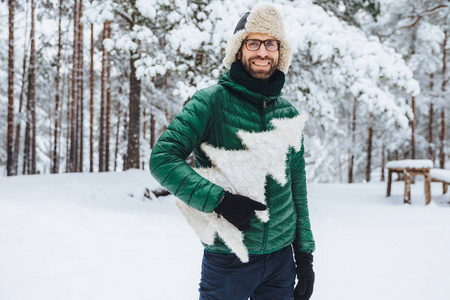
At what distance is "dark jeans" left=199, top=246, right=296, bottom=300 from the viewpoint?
61.9 inches

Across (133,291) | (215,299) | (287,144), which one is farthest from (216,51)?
(215,299)

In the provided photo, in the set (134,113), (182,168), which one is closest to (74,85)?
(134,113)

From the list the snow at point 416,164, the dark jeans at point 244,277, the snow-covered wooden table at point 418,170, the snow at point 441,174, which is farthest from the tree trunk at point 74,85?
the dark jeans at point 244,277

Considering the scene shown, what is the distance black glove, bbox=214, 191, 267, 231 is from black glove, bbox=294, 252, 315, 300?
1.87ft

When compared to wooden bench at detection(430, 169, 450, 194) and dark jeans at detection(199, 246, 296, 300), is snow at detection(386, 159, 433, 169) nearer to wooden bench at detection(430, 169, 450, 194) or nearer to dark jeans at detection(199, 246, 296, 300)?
wooden bench at detection(430, 169, 450, 194)

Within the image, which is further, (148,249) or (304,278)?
(148,249)

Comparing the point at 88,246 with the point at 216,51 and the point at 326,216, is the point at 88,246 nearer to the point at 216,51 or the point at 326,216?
the point at 216,51

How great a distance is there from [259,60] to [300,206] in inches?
34.5

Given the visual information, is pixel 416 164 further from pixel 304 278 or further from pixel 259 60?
pixel 259 60

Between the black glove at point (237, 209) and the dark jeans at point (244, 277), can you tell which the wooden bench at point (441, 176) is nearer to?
the dark jeans at point (244, 277)

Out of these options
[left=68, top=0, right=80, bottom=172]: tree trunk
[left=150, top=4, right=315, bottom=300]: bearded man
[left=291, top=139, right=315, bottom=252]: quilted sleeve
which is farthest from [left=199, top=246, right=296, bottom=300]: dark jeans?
[left=68, top=0, right=80, bottom=172]: tree trunk

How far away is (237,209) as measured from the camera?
1.39 meters

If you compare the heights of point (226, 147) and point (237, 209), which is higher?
point (226, 147)

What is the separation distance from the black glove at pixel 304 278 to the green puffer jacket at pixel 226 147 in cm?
5
